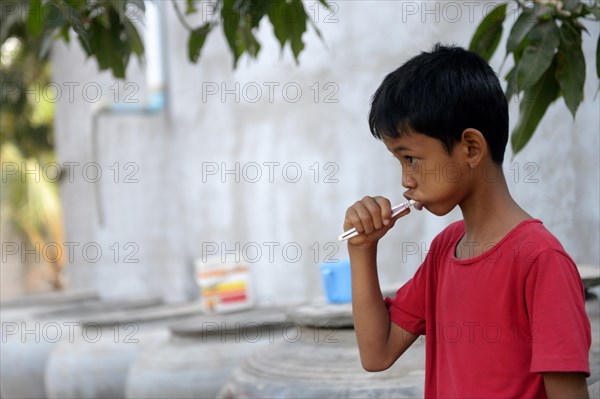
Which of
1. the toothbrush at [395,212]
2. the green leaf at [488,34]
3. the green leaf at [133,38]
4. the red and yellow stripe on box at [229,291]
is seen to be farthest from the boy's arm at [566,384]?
the red and yellow stripe on box at [229,291]

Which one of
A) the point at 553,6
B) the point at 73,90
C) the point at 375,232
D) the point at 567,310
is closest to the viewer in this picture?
the point at 567,310

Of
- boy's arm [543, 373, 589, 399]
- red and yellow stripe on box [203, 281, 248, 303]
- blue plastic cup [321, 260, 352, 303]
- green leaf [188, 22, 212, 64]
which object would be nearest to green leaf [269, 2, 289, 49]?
green leaf [188, 22, 212, 64]

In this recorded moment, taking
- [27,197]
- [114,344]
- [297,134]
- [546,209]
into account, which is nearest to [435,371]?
[546,209]

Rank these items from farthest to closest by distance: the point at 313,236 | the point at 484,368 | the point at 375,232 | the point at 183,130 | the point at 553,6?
the point at 183,130
the point at 313,236
the point at 553,6
the point at 375,232
the point at 484,368

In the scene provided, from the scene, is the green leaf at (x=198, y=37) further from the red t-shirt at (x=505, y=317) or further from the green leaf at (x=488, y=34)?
the red t-shirt at (x=505, y=317)

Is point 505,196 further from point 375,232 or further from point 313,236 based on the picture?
point 313,236

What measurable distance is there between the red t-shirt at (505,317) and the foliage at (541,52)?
0.59m

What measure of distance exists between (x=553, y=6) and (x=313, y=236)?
324 cm

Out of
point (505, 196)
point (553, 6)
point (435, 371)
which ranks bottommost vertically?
point (435, 371)

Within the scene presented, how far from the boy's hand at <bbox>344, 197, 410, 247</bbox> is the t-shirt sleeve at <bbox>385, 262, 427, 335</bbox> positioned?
6.2 inches

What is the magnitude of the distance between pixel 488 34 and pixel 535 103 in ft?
0.77

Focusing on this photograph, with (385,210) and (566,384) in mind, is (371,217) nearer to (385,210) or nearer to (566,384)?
(385,210)

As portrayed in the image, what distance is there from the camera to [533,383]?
1.45 metres

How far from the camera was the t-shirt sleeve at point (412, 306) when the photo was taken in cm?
176
